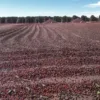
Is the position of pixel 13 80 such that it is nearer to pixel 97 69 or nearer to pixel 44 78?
pixel 44 78

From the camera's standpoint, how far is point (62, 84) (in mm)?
8711

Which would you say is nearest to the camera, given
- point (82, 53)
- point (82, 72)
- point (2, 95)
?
point (2, 95)

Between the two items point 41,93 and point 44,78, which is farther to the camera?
point 44,78

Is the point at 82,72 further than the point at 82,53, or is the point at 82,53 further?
the point at 82,53

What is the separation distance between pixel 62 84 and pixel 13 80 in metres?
1.95

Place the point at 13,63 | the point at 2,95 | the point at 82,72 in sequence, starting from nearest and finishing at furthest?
1. the point at 2,95
2. the point at 82,72
3. the point at 13,63

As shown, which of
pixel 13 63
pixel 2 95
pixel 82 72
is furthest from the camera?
pixel 13 63

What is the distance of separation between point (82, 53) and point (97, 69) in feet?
13.0

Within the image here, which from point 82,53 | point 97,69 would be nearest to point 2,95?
point 97,69

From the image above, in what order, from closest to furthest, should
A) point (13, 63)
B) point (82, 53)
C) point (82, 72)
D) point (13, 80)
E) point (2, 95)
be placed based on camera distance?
point (2, 95) → point (13, 80) → point (82, 72) → point (13, 63) → point (82, 53)

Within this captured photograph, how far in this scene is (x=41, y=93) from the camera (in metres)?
7.78

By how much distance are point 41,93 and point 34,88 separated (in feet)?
1.86

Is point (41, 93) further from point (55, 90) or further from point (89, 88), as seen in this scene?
point (89, 88)

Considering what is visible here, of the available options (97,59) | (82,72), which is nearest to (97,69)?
(82,72)
